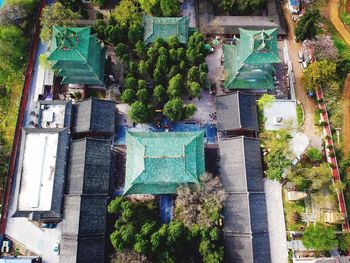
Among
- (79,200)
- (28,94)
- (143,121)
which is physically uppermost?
(28,94)

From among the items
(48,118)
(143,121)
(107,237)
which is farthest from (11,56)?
(107,237)

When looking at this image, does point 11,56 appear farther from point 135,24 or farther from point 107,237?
point 107,237

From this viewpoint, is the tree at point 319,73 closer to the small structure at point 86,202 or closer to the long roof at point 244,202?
the long roof at point 244,202

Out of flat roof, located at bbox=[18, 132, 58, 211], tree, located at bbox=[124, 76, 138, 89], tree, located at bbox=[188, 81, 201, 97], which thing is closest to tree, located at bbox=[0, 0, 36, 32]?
flat roof, located at bbox=[18, 132, 58, 211]

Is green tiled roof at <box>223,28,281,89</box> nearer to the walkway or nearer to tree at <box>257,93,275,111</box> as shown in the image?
tree at <box>257,93,275,111</box>

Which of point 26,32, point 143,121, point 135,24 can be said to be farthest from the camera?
point 26,32

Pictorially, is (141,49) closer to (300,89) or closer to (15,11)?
(15,11)
